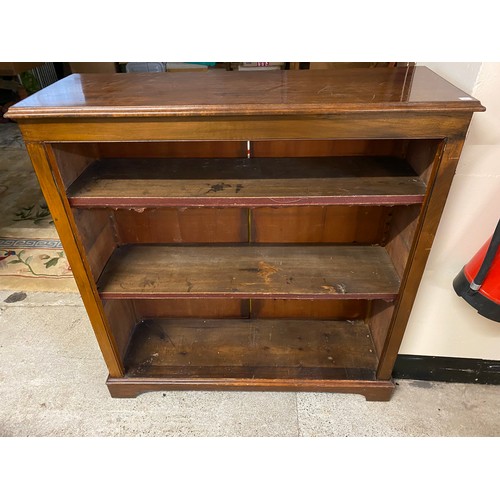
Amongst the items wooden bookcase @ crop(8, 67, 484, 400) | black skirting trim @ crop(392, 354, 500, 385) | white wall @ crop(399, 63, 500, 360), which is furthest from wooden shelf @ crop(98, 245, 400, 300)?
black skirting trim @ crop(392, 354, 500, 385)

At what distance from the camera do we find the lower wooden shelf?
1.53 metres

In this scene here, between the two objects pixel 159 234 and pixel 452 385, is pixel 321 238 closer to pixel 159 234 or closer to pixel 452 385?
pixel 159 234

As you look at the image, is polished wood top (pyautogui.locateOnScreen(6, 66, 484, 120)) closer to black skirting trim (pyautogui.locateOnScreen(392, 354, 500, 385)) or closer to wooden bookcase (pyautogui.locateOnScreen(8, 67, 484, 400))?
wooden bookcase (pyautogui.locateOnScreen(8, 67, 484, 400))

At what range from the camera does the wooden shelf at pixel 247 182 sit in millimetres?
1075

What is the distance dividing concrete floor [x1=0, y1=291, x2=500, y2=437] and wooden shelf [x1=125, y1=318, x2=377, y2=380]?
122mm

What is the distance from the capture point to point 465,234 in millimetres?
1272

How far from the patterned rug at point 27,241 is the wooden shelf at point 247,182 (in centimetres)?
122

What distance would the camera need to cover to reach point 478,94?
3.43 feet

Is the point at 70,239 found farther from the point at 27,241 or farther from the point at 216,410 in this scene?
the point at 27,241

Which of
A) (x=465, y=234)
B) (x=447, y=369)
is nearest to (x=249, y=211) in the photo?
(x=465, y=234)

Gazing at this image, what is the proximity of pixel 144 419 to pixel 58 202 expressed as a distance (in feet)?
3.01

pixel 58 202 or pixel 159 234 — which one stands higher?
pixel 58 202

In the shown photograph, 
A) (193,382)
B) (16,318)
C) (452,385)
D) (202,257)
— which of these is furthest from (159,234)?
(452,385)

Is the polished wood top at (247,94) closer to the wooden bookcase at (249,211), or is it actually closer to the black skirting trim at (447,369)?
the wooden bookcase at (249,211)
